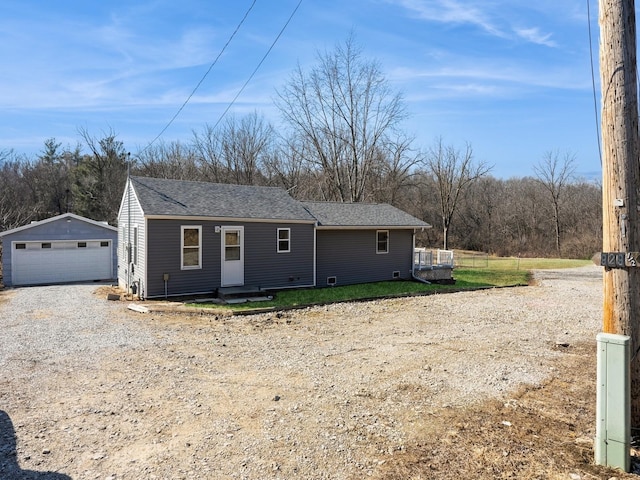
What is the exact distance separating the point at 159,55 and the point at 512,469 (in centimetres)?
1230

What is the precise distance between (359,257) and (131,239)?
8.59 m

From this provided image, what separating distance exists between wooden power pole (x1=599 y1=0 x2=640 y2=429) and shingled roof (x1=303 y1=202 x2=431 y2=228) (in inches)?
475

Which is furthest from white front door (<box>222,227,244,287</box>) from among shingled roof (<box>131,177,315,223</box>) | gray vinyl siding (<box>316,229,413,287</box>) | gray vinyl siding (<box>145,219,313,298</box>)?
gray vinyl siding (<box>316,229,413,287</box>)

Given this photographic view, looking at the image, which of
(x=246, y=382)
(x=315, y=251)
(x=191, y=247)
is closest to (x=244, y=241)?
(x=191, y=247)

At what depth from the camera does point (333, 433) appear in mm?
4305

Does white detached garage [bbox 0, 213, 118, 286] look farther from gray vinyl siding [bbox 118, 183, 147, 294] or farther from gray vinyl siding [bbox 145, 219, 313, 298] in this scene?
gray vinyl siding [bbox 145, 219, 313, 298]

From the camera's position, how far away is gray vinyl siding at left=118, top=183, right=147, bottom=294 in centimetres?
1295

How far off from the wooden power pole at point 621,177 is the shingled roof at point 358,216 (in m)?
12.1

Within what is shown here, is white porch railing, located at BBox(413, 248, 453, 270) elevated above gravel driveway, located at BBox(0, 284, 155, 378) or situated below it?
above

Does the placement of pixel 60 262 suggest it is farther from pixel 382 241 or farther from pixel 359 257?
pixel 382 241

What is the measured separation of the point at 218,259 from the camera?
13719mm

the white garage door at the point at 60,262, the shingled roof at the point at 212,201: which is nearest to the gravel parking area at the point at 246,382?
the shingled roof at the point at 212,201

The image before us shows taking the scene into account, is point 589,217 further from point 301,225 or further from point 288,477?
point 288,477

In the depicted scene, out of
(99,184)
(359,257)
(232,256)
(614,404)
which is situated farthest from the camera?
(99,184)
